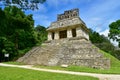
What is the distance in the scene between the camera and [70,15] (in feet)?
94.4

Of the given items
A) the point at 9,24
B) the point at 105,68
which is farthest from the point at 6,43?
the point at 105,68

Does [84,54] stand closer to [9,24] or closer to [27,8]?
[27,8]

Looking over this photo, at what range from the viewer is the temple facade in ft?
83.6

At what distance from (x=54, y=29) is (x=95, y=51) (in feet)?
37.7

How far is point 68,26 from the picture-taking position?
25969mm

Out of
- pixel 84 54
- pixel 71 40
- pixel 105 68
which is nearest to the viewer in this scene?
pixel 105 68

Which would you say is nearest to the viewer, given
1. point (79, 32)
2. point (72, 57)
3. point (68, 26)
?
point (72, 57)

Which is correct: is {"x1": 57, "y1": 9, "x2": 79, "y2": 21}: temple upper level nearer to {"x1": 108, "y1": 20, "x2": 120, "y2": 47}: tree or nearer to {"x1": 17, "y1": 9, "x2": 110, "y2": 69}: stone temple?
{"x1": 17, "y1": 9, "x2": 110, "y2": 69}: stone temple

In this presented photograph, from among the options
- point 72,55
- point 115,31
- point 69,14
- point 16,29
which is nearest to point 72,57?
point 72,55

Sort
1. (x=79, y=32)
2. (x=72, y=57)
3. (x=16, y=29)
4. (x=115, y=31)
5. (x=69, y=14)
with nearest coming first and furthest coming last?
Result: (x=72, y=57) < (x=79, y=32) < (x=16, y=29) < (x=69, y=14) < (x=115, y=31)

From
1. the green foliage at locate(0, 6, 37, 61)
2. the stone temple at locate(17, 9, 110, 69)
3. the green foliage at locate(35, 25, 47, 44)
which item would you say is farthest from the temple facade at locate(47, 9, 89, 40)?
the green foliage at locate(35, 25, 47, 44)

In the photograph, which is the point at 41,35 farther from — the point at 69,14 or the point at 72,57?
the point at 72,57

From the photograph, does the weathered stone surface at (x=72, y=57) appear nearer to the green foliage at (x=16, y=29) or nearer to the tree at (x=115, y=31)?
the green foliage at (x=16, y=29)

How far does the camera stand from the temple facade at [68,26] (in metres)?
25.5
